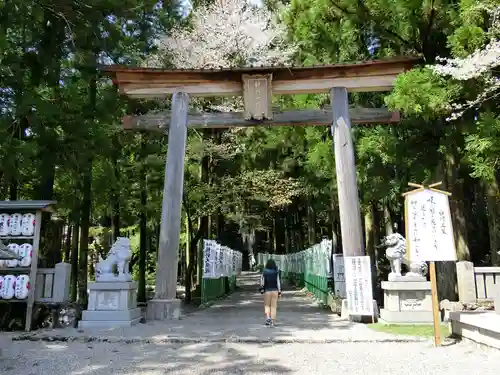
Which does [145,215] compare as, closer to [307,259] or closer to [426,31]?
[307,259]

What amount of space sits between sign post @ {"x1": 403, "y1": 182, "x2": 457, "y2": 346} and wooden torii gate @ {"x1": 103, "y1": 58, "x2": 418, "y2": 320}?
115 inches

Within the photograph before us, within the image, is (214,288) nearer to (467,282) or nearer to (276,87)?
(276,87)

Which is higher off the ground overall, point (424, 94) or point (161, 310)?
point (424, 94)

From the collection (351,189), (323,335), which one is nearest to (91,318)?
(323,335)

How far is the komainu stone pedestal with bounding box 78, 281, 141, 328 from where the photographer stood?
8562mm

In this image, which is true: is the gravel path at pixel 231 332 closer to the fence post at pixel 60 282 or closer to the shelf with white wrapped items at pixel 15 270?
the fence post at pixel 60 282

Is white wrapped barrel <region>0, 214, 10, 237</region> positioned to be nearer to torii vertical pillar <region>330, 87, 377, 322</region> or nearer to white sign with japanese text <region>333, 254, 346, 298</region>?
torii vertical pillar <region>330, 87, 377, 322</region>

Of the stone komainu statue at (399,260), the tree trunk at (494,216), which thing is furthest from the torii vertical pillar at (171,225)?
the tree trunk at (494,216)

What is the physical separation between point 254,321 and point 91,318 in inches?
133

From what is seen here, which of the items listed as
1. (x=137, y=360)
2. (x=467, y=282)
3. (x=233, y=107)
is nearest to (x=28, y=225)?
(x=137, y=360)

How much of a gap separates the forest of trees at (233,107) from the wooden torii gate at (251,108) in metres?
0.73

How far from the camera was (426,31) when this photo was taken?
9.12m

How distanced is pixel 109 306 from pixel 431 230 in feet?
20.5

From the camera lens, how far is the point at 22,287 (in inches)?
335
